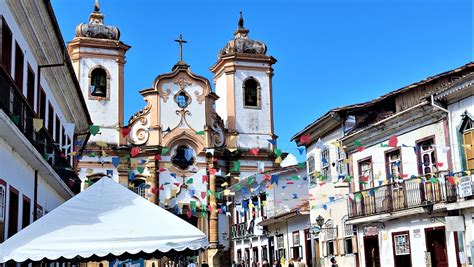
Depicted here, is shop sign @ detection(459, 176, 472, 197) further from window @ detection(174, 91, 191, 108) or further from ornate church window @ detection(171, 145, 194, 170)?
window @ detection(174, 91, 191, 108)

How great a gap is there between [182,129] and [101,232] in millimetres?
30501

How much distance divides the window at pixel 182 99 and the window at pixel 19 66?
87.6 feet

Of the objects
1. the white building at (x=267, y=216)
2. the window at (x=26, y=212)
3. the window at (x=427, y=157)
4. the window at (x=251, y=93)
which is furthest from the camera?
the window at (x=251, y=93)

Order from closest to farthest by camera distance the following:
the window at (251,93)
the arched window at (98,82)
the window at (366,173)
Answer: the window at (366,173) → the arched window at (98,82) → the window at (251,93)

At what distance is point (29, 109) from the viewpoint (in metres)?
14.3

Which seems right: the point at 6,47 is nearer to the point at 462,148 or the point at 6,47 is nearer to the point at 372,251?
the point at 462,148

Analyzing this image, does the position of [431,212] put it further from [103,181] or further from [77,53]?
[77,53]

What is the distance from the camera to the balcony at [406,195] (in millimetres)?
17781

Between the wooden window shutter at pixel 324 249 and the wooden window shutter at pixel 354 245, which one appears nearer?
the wooden window shutter at pixel 354 245

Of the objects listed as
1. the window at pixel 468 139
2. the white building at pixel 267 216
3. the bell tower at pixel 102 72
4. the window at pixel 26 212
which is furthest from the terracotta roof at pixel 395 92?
the bell tower at pixel 102 72

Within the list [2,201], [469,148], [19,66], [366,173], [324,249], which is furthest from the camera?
[324,249]

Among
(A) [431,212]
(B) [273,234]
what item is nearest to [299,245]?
(B) [273,234]

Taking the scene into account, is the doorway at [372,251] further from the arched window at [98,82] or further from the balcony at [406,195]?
the arched window at [98,82]

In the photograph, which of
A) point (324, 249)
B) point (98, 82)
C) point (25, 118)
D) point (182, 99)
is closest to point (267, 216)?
point (324, 249)
